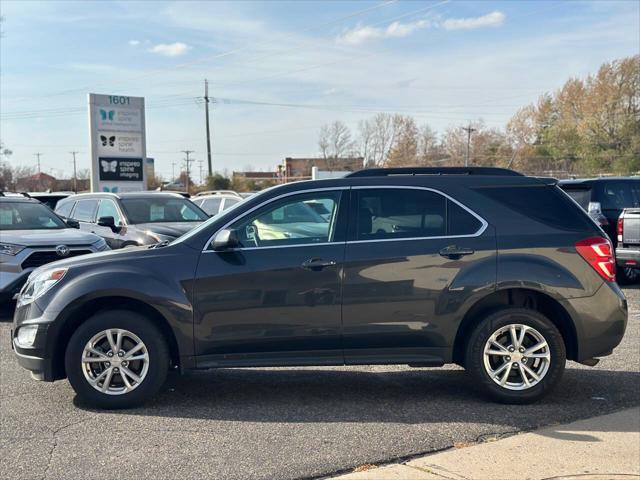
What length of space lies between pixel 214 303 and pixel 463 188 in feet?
7.46

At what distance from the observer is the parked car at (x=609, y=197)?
41.8ft

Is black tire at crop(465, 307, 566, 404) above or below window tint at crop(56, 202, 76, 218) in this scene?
below

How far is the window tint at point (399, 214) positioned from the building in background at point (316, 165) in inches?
2633

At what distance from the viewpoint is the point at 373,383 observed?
19.9 feet

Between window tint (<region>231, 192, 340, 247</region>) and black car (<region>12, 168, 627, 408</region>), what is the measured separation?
2 centimetres

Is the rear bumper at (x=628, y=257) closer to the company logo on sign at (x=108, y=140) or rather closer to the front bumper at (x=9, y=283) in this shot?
the front bumper at (x=9, y=283)

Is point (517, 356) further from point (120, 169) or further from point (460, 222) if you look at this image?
point (120, 169)

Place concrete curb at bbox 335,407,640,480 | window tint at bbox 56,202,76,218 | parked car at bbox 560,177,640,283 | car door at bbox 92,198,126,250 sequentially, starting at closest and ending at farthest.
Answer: concrete curb at bbox 335,407,640,480, car door at bbox 92,198,126,250, parked car at bbox 560,177,640,283, window tint at bbox 56,202,76,218

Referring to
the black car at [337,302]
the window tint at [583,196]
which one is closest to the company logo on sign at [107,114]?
the window tint at [583,196]

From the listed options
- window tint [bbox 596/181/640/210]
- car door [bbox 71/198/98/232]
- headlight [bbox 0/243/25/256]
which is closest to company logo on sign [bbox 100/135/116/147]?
car door [bbox 71/198/98/232]

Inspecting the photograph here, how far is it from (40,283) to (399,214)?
3042 mm

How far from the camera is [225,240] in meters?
5.22

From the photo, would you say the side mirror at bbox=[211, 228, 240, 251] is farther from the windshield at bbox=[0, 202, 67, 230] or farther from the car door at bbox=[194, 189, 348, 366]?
the windshield at bbox=[0, 202, 67, 230]

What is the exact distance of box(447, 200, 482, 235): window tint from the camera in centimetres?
541
